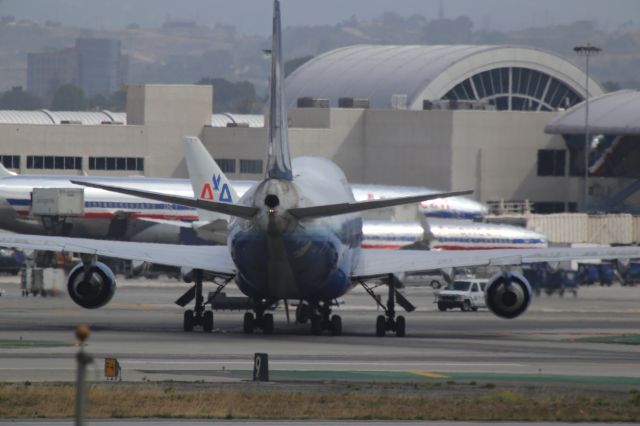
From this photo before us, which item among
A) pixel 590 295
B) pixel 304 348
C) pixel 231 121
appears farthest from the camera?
pixel 231 121

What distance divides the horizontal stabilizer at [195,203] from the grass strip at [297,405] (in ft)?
34.6

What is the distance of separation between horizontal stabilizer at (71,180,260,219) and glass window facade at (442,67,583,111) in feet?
312

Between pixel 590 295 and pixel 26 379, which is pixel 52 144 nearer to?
pixel 590 295

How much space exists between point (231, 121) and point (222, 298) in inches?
3892

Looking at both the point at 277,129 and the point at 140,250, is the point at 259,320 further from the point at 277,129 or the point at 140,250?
the point at 277,129

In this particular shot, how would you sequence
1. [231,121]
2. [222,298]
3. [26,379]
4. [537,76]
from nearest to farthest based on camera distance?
[26,379], [222,298], [537,76], [231,121]

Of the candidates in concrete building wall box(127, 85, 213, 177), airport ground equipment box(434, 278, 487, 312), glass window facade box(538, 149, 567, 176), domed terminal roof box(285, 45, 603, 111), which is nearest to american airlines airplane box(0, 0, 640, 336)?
airport ground equipment box(434, 278, 487, 312)

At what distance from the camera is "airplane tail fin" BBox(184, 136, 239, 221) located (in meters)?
83.1

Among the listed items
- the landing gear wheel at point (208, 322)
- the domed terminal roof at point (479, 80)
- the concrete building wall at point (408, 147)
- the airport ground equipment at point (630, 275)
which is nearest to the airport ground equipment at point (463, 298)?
the landing gear wheel at point (208, 322)

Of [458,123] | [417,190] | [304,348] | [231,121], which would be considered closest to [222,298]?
[304,348]

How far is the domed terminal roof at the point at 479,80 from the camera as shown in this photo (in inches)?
5438

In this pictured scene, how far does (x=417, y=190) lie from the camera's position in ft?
383

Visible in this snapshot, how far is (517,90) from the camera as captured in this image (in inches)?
5561

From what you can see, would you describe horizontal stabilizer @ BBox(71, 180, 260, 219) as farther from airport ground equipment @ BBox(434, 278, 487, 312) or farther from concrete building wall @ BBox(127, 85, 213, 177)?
concrete building wall @ BBox(127, 85, 213, 177)
